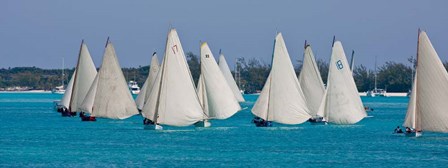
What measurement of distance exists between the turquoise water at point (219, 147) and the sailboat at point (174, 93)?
1.30 m

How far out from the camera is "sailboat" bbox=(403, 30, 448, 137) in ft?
217

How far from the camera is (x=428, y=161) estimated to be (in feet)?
196

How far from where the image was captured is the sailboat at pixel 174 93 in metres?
75.2

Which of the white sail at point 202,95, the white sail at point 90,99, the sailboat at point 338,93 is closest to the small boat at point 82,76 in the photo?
the white sail at point 90,99

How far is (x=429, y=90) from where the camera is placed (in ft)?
219

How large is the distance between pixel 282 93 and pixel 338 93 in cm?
526

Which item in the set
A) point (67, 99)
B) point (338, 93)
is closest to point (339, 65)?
point (338, 93)

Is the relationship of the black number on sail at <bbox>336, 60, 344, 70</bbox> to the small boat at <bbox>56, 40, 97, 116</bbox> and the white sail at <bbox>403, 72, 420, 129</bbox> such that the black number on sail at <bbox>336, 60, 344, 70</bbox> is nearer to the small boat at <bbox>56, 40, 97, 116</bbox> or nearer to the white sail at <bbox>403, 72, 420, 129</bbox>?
the white sail at <bbox>403, 72, 420, 129</bbox>

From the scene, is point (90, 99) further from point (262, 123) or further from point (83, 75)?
point (262, 123)

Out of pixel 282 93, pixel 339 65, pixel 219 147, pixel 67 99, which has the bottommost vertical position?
pixel 219 147

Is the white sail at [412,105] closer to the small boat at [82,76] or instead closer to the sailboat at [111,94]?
the sailboat at [111,94]

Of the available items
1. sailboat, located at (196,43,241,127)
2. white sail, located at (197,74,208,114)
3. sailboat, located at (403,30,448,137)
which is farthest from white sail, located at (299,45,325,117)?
sailboat, located at (403,30,448,137)

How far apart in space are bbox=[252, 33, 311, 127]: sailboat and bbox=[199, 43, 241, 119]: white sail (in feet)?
13.9

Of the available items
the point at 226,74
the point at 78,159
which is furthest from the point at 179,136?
the point at 226,74
